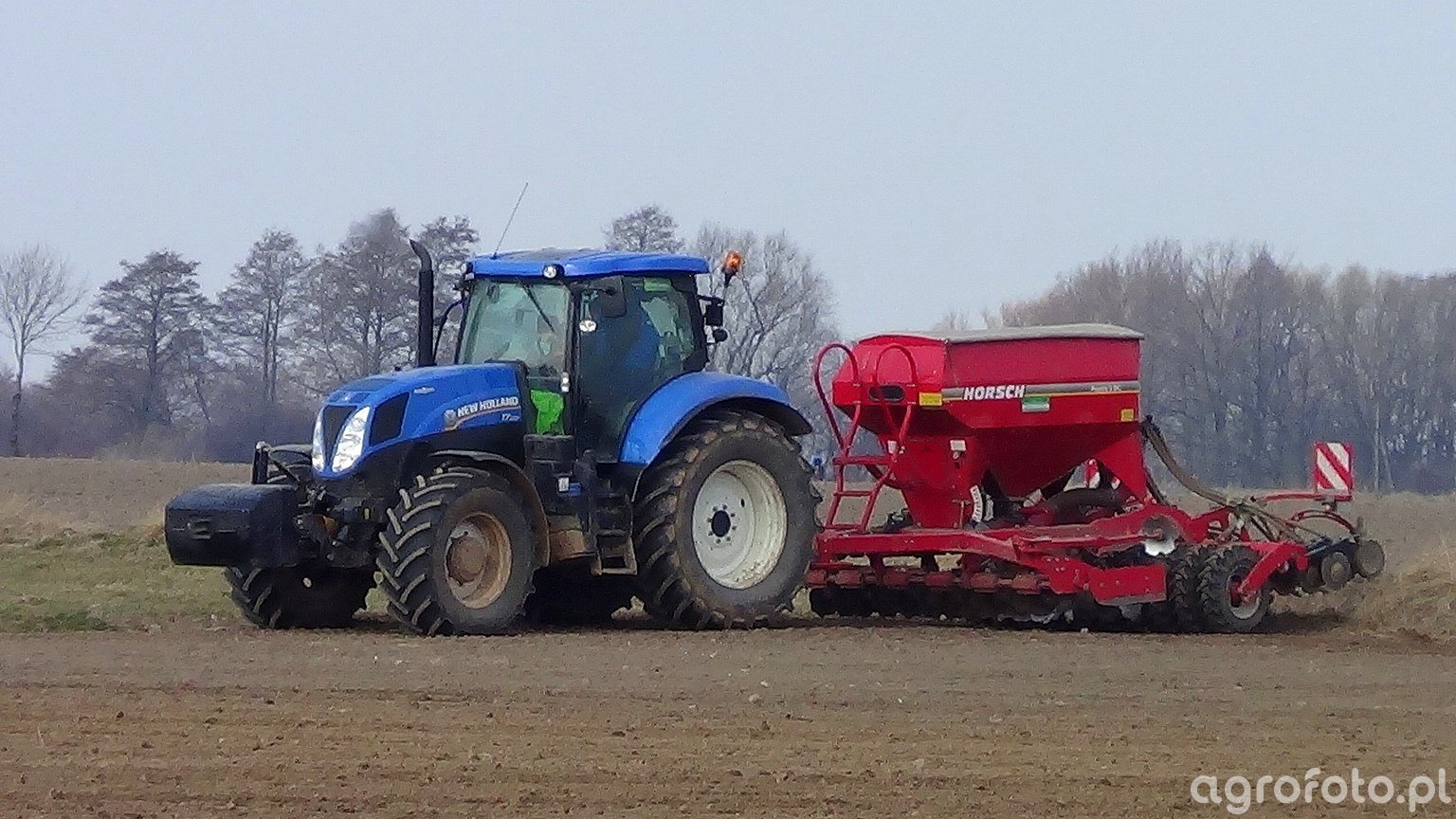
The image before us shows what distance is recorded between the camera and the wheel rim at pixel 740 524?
1195cm

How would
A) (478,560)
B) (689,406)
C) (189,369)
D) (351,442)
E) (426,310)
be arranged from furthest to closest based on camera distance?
(189,369) → (426,310) → (689,406) → (478,560) → (351,442)

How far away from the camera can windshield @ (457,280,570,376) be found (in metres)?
11.6

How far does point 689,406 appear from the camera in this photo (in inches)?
455

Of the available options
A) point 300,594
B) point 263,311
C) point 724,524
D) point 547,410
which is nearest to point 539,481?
point 547,410

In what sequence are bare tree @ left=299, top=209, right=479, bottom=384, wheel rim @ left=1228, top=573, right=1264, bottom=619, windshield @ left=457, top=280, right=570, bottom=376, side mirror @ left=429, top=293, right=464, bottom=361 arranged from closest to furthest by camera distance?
windshield @ left=457, top=280, right=570, bottom=376, side mirror @ left=429, top=293, right=464, bottom=361, wheel rim @ left=1228, top=573, right=1264, bottom=619, bare tree @ left=299, top=209, right=479, bottom=384

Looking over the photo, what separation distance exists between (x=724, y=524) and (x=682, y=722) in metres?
4.42

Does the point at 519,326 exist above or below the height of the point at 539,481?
above

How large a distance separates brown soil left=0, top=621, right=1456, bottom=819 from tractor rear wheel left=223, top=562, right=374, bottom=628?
0.44 meters

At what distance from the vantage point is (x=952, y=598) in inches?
500

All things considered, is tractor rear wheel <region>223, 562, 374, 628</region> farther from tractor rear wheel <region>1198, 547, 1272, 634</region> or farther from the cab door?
tractor rear wheel <region>1198, 547, 1272, 634</region>

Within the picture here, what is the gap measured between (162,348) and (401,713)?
118 ft

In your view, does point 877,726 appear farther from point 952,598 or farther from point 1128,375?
point 1128,375

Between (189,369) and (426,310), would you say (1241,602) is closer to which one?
(426,310)

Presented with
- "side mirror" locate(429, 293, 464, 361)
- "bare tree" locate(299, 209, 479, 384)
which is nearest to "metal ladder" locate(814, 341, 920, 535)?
"side mirror" locate(429, 293, 464, 361)
